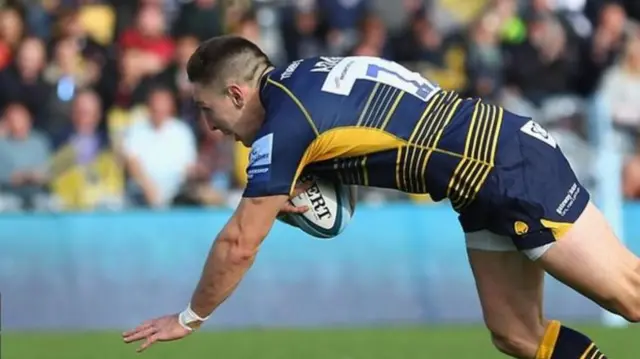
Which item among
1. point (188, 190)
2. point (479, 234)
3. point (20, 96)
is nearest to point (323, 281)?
point (188, 190)

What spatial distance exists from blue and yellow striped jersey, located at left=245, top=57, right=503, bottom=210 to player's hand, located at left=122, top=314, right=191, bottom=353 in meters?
0.76

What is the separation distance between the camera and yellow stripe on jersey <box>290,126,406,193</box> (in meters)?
6.55

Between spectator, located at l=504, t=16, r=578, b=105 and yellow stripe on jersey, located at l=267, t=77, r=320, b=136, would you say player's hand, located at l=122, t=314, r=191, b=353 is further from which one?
spectator, located at l=504, t=16, r=578, b=105

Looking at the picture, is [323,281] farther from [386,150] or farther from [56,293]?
[386,150]

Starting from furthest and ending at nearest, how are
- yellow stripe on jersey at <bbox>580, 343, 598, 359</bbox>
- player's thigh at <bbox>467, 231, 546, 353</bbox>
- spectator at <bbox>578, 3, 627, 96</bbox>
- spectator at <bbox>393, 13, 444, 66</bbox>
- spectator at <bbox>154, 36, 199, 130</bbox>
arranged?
spectator at <bbox>393, 13, 444, 66</bbox> < spectator at <bbox>578, 3, 627, 96</bbox> < spectator at <bbox>154, 36, 199, 130</bbox> < player's thigh at <bbox>467, 231, 546, 353</bbox> < yellow stripe on jersey at <bbox>580, 343, 598, 359</bbox>

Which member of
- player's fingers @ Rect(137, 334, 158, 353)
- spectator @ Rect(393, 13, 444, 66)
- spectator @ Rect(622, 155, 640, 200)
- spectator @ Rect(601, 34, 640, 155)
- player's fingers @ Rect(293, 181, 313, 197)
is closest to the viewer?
player's fingers @ Rect(137, 334, 158, 353)

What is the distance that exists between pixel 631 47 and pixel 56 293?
6.57 m

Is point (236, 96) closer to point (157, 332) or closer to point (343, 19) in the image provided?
point (157, 332)

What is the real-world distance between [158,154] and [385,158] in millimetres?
7573

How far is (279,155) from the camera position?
6398 mm

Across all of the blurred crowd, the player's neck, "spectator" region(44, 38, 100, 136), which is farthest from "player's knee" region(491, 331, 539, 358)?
"spectator" region(44, 38, 100, 136)

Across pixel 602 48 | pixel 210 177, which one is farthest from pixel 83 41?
pixel 602 48

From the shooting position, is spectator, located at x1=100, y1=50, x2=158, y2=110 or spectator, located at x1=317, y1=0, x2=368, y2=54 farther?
spectator, located at x1=317, y1=0, x2=368, y2=54

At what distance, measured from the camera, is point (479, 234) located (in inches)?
283
